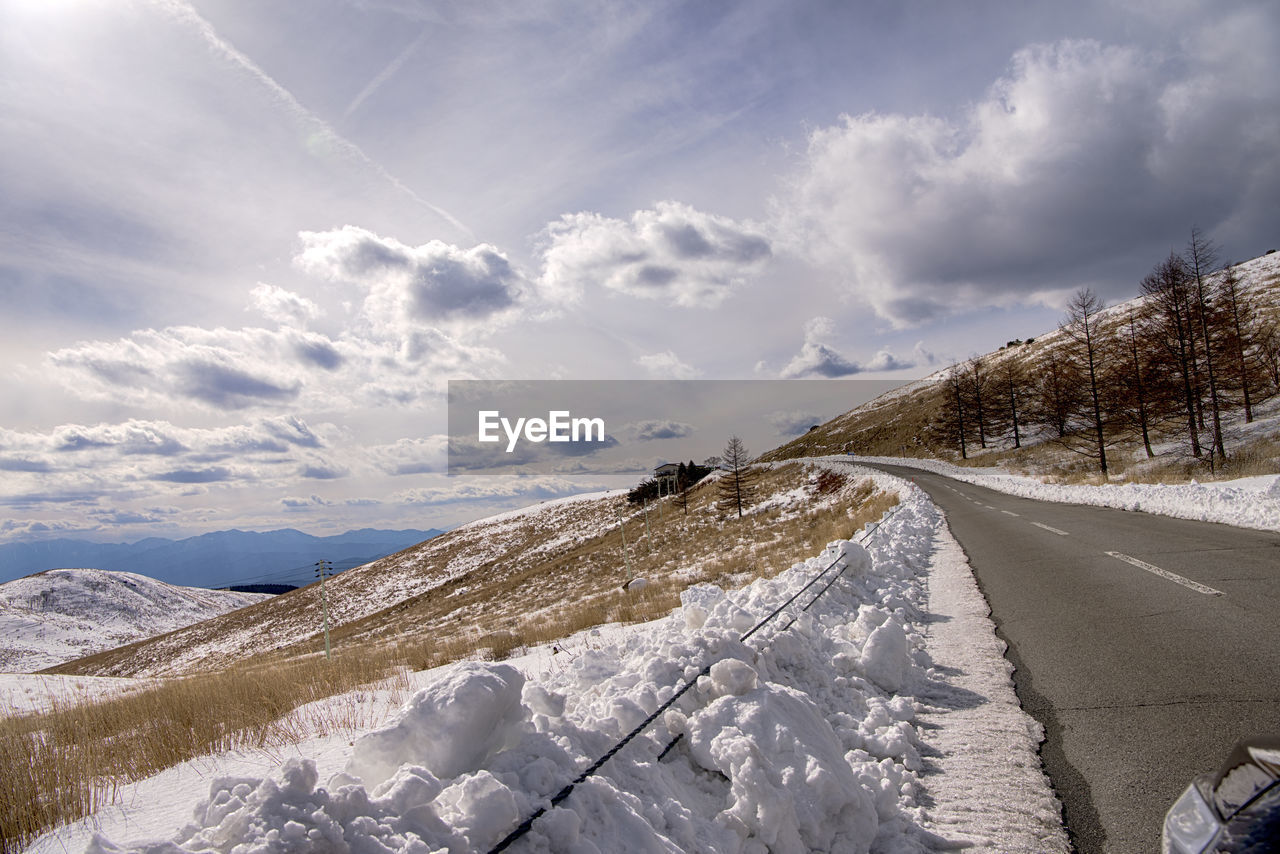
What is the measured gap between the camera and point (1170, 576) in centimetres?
823

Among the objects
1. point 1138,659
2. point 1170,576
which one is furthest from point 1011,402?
point 1138,659

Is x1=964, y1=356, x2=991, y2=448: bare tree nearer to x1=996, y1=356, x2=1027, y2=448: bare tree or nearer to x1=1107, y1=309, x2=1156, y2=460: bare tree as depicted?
x1=996, y1=356, x2=1027, y2=448: bare tree

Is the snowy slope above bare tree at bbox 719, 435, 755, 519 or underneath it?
underneath

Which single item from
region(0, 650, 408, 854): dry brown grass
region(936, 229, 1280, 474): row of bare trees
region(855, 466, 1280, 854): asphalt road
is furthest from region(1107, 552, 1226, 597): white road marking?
region(936, 229, 1280, 474): row of bare trees

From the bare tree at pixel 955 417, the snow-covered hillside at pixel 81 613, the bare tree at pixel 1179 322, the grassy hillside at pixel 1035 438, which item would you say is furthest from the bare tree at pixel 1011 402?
the snow-covered hillside at pixel 81 613

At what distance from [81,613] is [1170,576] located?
422ft

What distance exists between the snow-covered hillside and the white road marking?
9444 cm

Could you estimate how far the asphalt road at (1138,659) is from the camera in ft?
11.4

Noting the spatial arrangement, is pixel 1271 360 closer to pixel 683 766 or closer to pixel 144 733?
pixel 683 766

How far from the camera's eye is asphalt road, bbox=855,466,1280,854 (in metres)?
3.48

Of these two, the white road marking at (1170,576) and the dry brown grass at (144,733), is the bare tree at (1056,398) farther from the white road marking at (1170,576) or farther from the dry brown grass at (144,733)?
the dry brown grass at (144,733)

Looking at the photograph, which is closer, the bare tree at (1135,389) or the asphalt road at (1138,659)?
the asphalt road at (1138,659)

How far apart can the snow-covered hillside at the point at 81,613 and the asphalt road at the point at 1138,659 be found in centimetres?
9346

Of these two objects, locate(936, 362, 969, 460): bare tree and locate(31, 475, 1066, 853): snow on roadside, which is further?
locate(936, 362, 969, 460): bare tree
